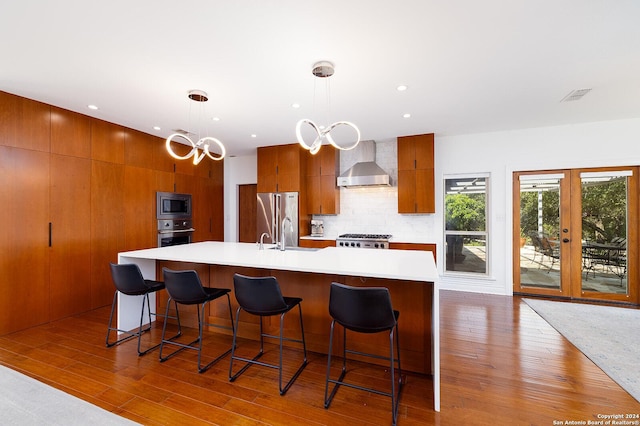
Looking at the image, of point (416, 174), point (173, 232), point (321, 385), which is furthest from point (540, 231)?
point (173, 232)

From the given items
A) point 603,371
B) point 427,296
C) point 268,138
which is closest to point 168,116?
point 268,138

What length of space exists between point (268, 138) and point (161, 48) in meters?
2.66

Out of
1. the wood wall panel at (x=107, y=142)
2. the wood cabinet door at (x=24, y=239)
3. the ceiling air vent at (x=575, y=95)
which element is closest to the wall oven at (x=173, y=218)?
the wood wall panel at (x=107, y=142)

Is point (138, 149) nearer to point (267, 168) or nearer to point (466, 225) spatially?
point (267, 168)

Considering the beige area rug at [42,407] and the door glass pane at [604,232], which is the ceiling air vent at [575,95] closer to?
the door glass pane at [604,232]

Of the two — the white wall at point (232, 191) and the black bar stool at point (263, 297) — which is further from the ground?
the white wall at point (232, 191)

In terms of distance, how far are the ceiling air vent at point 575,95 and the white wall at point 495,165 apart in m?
1.22

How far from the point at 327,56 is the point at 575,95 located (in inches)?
116

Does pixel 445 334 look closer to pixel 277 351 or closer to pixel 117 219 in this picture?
pixel 277 351

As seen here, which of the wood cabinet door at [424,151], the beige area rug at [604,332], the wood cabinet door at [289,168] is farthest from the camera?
the wood cabinet door at [289,168]

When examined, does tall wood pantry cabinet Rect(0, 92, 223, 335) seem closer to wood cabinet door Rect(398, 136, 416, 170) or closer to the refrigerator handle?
the refrigerator handle

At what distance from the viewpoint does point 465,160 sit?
4.70 meters

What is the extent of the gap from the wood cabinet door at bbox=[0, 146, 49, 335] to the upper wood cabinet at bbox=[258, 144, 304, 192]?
3.05m

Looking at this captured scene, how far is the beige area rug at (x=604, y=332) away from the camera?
230cm
